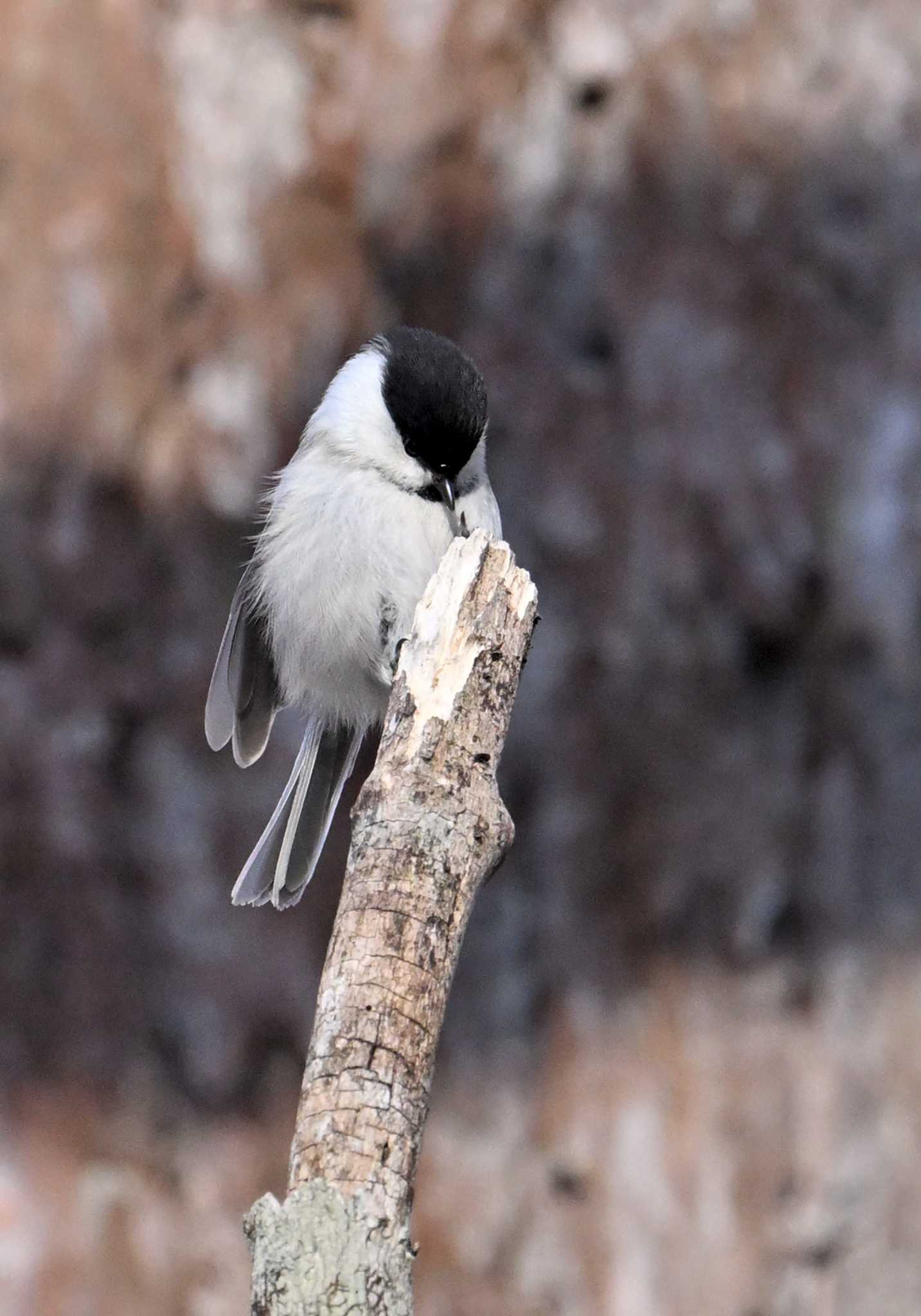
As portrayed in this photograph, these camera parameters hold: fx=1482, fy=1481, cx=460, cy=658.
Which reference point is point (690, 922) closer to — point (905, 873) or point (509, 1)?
point (905, 873)

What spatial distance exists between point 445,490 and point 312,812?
0.65 meters

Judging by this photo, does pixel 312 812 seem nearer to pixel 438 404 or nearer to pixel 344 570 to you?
pixel 344 570

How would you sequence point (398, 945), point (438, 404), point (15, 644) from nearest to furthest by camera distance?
point (398, 945)
point (438, 404)
point (15, 644)

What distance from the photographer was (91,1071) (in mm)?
3018

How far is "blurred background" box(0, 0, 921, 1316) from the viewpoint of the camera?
10.00 feet

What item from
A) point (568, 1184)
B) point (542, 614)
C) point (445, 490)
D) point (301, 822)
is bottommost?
point (568, 1184)

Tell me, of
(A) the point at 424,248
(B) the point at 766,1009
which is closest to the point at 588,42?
(A) the point at 424,248

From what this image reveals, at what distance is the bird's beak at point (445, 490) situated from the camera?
8.32ft

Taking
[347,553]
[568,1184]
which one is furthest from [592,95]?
[568,1184]

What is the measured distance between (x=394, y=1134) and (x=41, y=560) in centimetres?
204

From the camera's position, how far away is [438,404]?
8.22 feet

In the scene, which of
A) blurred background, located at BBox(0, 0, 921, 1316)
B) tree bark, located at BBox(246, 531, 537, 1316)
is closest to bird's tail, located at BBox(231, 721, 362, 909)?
blurred background, located at BBox(0, 0, 921, 1316)

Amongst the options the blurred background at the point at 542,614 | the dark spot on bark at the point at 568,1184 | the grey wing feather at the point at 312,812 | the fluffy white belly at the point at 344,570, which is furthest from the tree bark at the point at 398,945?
the dark spot on bark at the point at 568,1184

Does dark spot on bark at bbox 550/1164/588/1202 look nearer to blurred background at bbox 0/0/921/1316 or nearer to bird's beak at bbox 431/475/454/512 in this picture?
blurred background at bbox 0/0/921/1316
